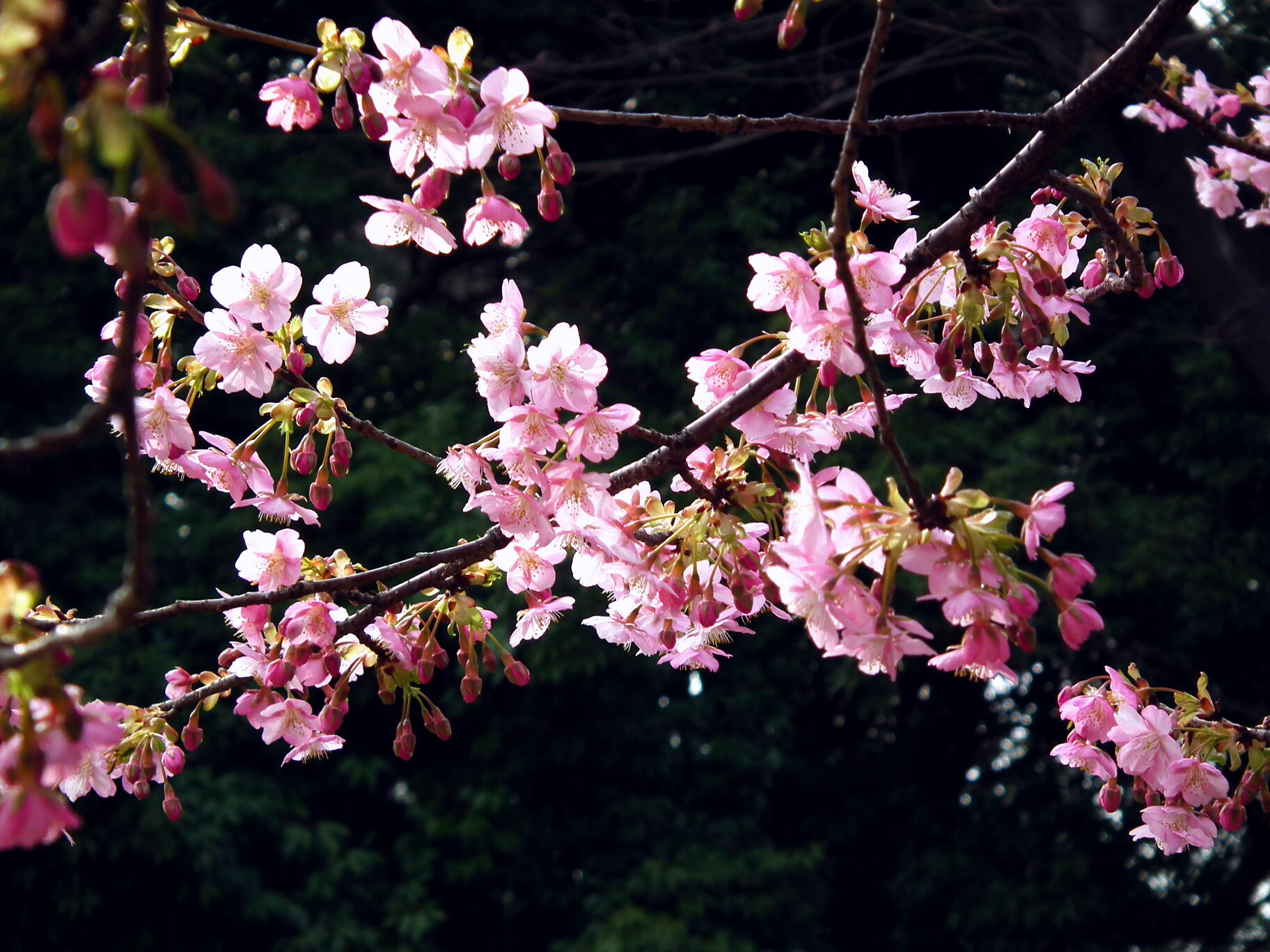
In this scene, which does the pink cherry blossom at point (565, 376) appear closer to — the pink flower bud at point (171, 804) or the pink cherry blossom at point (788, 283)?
the pink cherry blossom at point (788, 283)

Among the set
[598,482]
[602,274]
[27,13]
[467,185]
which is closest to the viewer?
[27,13]

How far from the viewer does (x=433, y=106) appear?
38.3 inches

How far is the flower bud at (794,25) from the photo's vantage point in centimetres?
84

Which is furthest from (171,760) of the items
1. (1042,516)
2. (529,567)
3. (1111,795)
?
(1111,795)

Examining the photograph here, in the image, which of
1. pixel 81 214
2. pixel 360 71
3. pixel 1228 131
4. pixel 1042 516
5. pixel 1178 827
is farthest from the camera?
pixel 1228 131

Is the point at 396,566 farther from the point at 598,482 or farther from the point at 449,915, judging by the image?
the point at 449,915

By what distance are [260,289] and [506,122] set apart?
1.12ft

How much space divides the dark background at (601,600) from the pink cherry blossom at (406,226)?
2427mm

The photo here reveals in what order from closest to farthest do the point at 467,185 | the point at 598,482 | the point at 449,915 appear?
the point at 598,482
the point at 449,915
the point at 467,185

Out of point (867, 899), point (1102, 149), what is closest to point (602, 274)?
point (1102, 149)

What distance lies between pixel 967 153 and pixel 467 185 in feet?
6.78

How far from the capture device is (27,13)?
0.44m

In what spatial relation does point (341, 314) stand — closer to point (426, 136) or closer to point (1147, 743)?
point (426, 136)

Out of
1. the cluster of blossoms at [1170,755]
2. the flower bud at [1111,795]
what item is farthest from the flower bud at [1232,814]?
the flower bud at [1111,795]
